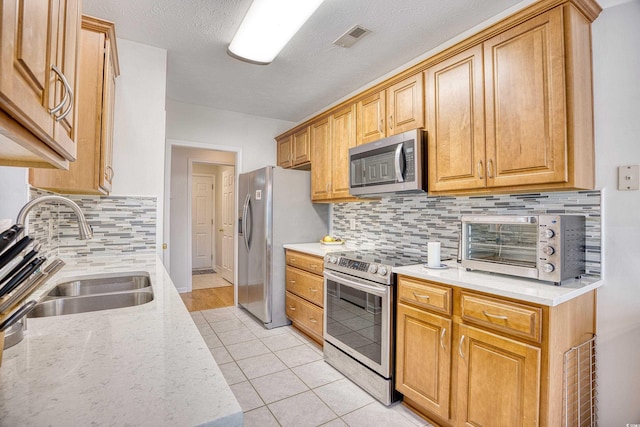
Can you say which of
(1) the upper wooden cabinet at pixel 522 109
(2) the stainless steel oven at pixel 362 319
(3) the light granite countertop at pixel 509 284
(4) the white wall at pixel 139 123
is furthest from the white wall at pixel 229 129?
(3) the light granite countertop at pixel 509 284

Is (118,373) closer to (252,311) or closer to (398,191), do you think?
(398,191)

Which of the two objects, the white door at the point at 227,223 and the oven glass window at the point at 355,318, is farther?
the white door at the point at 227,223

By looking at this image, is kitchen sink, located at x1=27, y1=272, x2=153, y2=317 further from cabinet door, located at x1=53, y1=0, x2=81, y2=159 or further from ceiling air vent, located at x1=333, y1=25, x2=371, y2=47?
ceiling air vent, located at x1=333, y1=25, x2=371, y2=47

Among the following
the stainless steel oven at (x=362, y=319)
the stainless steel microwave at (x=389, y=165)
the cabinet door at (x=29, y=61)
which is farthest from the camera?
the stainless steel microwave at (x=389, y=165)

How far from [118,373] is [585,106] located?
2.23 m

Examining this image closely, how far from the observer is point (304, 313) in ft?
10.2

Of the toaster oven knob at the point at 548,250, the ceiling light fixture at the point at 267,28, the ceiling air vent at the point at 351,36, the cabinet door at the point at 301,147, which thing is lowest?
the toaster oven knob at the point at 548,250

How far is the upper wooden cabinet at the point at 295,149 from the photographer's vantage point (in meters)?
3.60

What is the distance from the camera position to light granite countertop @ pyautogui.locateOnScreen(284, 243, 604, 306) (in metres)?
1.37

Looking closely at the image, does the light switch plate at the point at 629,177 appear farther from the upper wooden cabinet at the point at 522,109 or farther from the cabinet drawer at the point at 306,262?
the cabinet drawer at the point at 306,262

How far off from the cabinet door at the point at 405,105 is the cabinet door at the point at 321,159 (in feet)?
2.85

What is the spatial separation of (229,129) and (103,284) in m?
2.71

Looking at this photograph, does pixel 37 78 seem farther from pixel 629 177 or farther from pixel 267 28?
pixel 629 177

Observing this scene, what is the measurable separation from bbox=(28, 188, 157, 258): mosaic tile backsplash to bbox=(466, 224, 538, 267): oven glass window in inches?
92.9
